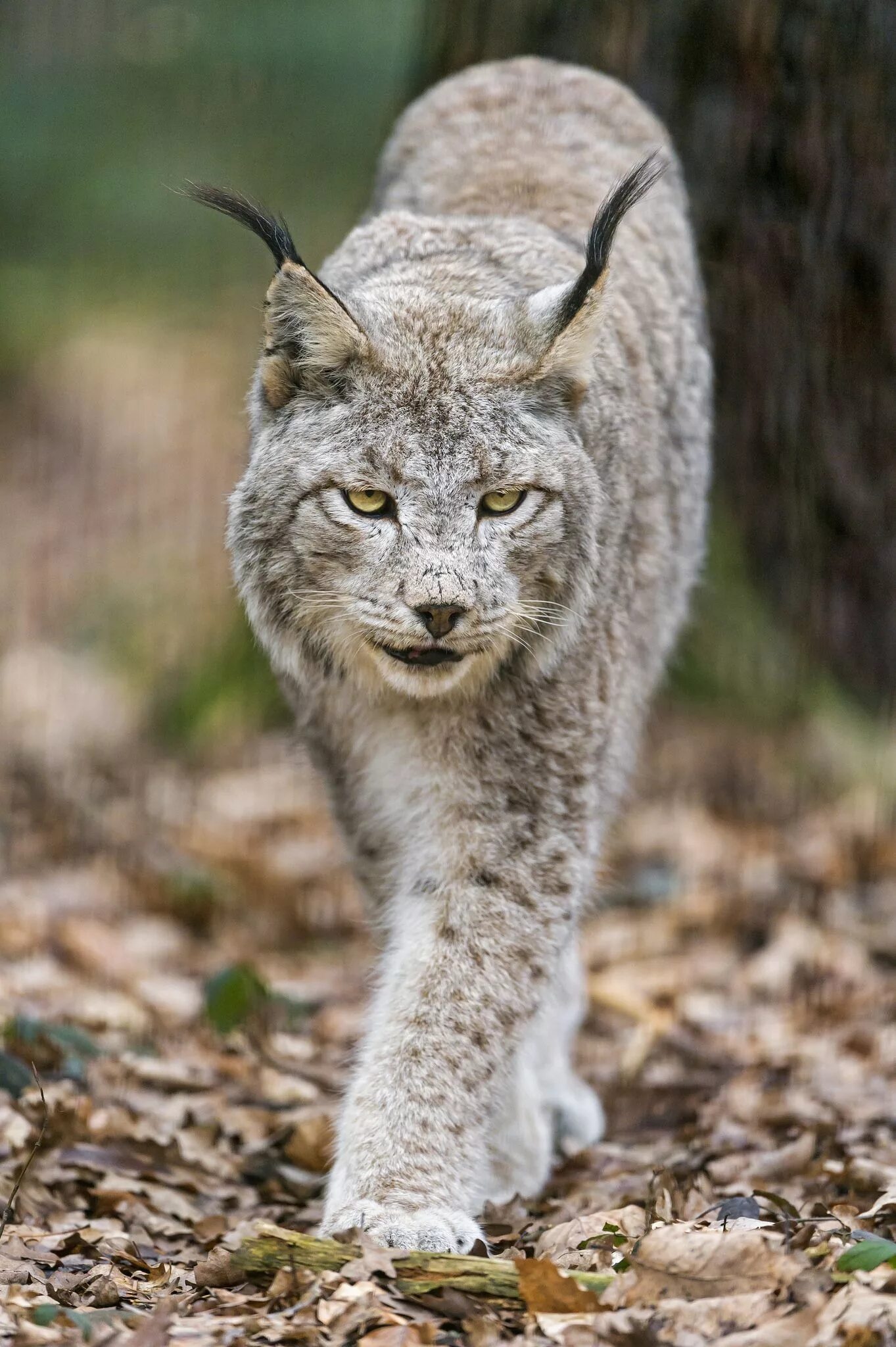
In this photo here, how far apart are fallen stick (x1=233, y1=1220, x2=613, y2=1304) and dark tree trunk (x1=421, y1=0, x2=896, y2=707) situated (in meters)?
4.64

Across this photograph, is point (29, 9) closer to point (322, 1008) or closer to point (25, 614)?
point (25, 614)

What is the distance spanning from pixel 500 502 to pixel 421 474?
23cm

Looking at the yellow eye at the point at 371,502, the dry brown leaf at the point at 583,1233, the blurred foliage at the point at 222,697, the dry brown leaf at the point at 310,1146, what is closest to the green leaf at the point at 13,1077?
the dry brown leaf at the point at 310,1146

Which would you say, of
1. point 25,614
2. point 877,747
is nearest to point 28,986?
point 877,747

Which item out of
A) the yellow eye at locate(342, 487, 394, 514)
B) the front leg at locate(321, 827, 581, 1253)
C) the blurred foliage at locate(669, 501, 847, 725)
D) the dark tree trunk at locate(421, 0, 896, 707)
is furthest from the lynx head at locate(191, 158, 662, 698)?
the blurred foliage at locate(669, 501, 847, 725)

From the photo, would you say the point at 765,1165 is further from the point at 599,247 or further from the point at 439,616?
the point at 599,247

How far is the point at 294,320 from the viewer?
13.8 ft

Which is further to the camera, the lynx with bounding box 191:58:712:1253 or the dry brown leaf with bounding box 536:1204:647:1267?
the lynx with bounding box 191:58:712:1253

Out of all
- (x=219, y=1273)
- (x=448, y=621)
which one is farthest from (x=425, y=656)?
(x=219, y=1273)

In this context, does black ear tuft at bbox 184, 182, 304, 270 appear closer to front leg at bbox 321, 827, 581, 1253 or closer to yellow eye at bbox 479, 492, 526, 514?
yellow eye at bbox 479, 492, 526, 514

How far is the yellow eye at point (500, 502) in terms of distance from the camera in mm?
4129

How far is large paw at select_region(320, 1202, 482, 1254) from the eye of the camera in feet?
12.3

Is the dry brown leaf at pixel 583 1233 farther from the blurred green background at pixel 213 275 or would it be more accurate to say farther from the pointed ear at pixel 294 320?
the blurred green background at pixel 213 275

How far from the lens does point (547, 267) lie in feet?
15.7
